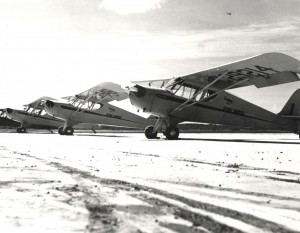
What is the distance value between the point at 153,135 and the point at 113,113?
8.41m

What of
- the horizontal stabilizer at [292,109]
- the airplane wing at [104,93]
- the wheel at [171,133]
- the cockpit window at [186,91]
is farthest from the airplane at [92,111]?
the horizontal stabilizer at [292,109]

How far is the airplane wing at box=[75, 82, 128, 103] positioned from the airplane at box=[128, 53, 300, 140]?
6.35m

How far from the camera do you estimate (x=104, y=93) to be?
22.7 meters

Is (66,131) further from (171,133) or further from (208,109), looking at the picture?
(208,109)

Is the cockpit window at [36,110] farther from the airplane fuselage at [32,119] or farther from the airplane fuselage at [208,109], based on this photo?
the airplane fuselage at [208,109]

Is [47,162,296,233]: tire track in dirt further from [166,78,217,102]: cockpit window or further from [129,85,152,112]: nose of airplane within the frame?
[166,78,217,102]: cockpit window

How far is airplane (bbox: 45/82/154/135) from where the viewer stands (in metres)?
22.7

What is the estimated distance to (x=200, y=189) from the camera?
3346mm

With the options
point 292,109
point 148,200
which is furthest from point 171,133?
point 148,200

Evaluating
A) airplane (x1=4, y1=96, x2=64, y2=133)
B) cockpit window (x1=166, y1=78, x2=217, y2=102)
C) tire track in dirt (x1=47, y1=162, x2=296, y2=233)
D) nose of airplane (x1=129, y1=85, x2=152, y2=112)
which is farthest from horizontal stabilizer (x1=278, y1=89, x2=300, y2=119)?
airplane (x1=4, y1=96, x2=64, y2=133)

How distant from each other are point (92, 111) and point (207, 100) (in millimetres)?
9969

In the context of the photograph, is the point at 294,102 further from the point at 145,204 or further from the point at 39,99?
the point at 39,99

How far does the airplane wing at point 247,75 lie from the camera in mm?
12594

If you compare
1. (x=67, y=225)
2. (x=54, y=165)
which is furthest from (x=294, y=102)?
(x=67, y=225)
